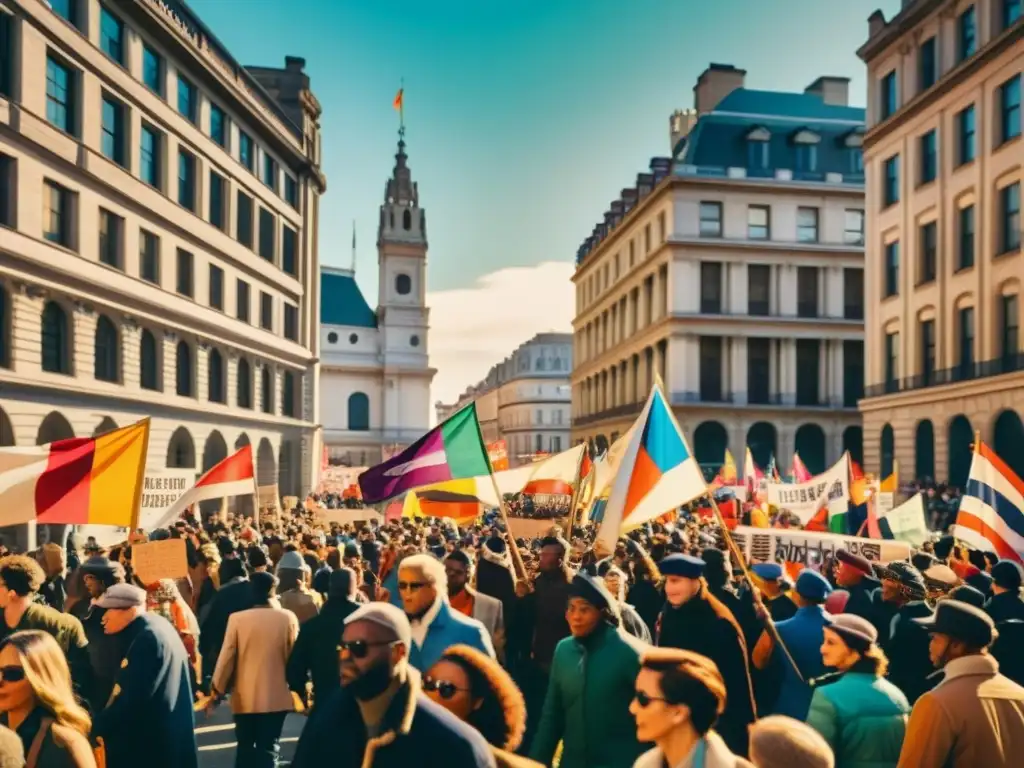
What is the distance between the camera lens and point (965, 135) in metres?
32.9

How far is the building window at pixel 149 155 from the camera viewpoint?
30.5 meters

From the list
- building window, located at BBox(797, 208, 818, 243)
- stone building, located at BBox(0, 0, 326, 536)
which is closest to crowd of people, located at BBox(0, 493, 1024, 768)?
stone building, located at BBox(0, 0, 326, 536)

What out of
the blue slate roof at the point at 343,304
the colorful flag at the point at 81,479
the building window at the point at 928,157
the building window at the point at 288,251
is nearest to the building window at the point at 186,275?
the building window at the point at 288,251

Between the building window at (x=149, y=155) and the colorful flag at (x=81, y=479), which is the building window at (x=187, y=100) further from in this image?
the colorful flag at (x=81, y=479)

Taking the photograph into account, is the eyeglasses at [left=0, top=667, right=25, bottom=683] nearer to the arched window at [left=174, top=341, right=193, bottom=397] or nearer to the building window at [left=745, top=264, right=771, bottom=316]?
the arched window at [left=174, top=341, right=193, bottom=397]

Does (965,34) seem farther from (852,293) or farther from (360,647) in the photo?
(360,647)

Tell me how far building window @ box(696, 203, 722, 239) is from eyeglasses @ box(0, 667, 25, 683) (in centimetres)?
5151

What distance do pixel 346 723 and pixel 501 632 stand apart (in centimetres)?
445

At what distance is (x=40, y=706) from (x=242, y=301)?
118 feet

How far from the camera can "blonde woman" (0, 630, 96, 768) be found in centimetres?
399

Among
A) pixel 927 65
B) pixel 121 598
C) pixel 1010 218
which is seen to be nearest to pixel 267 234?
pixel 927 65

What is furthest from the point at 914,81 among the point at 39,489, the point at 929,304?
the point at 39,489

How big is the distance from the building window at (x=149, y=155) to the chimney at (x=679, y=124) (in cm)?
4167

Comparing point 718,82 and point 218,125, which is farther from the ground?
point 718,82
